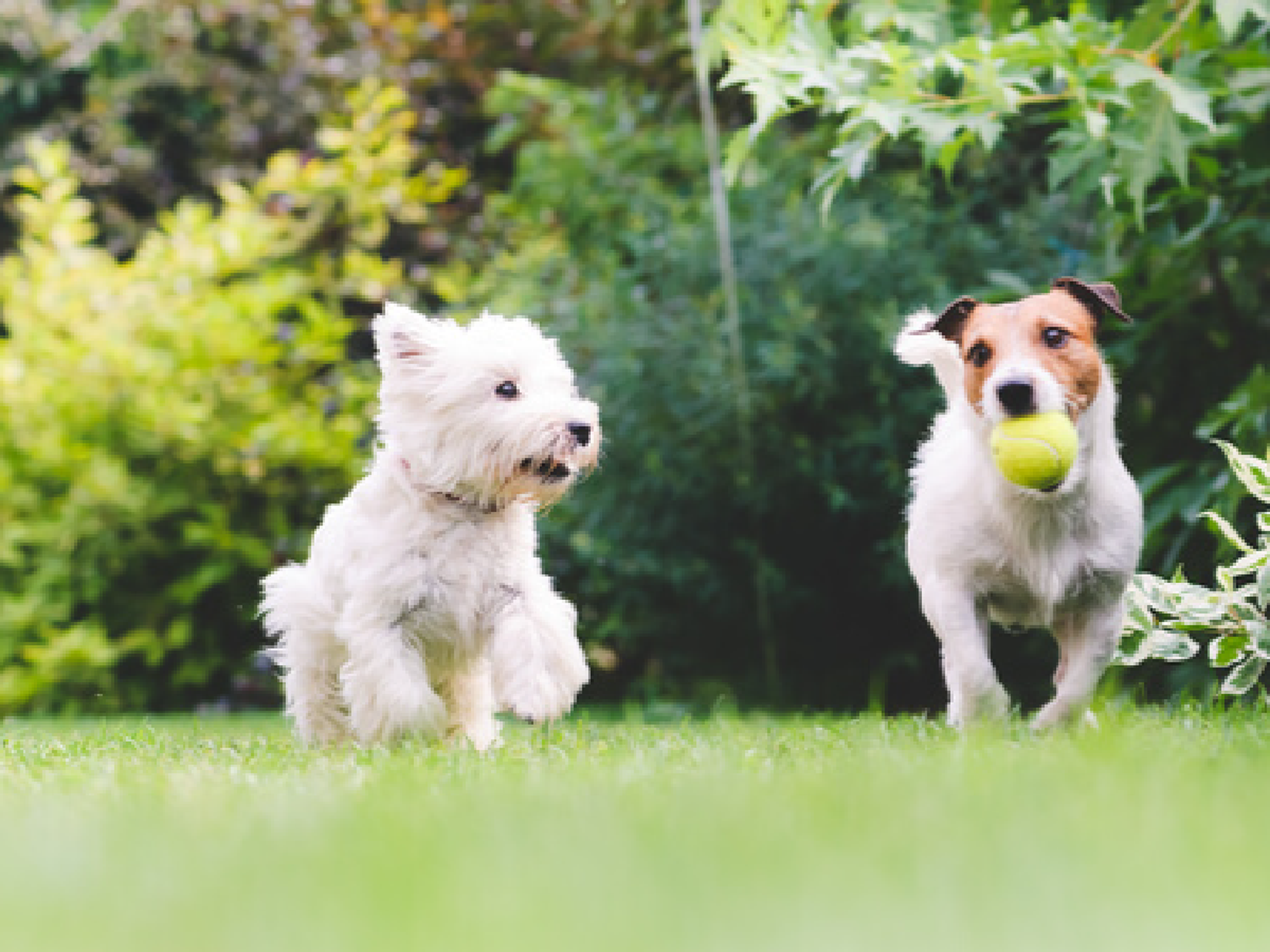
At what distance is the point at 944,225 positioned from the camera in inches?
325

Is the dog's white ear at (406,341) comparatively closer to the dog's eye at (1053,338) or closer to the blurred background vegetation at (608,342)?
the dog's eye at (1053,338)

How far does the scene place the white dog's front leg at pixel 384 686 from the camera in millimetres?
4316

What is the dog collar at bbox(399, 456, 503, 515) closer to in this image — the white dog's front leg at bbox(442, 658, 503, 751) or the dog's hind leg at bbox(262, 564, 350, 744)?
the white dog's front leg at bbox(442, 658, 503, 751)

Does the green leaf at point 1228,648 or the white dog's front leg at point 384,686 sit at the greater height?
the green leaf at point 1228,648

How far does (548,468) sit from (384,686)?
747 millimetres

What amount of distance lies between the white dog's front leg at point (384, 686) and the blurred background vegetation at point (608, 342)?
2.80m

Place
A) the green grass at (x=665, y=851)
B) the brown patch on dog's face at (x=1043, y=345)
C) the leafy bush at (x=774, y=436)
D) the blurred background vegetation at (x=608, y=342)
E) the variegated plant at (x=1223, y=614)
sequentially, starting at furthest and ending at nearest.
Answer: the leafy bush at (x=774, y=436) → the blurred background vegetation at (x=608, y=342) → the variegated plant at (x=1223, y=614) → the brown patch on dog's face at (x=1043, y=345) → the green grass at (x=665, y=851)

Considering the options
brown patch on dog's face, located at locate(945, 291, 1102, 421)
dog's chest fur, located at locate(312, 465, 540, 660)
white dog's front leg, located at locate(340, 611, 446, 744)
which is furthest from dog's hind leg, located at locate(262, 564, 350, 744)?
brown patch on dog's face, located at locate(945, 291, 1102, 421)

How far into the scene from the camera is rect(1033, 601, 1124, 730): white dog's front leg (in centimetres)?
426

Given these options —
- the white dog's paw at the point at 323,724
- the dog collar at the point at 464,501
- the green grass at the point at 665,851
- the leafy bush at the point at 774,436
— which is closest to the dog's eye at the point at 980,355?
the green grass at the point at 665,851

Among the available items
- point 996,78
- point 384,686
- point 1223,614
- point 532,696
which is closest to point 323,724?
point 384,686

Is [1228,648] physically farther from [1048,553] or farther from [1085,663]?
[1048,553]

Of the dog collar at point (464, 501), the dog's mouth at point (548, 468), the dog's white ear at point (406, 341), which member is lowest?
the dog collar at point (464, 501)

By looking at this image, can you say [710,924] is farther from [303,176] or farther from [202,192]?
[202,192]
